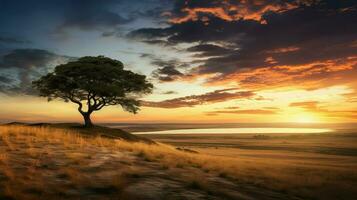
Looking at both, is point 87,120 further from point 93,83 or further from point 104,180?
point 104,180

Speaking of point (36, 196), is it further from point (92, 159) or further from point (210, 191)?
point (92, 159)

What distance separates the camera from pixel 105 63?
157 ft

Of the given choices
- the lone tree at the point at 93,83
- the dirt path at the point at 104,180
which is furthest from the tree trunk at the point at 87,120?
the dirt path at the point at 104,180

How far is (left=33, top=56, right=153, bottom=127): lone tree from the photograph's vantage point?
1802 inches

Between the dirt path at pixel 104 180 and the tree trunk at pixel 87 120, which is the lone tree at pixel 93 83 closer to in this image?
the tree trunk at pixel 87 120

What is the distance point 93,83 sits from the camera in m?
45.4

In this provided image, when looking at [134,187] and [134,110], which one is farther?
[134,110]

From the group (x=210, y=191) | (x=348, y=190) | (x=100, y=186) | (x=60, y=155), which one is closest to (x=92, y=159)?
(x=60, y=155)

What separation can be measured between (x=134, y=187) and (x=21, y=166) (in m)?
4.50

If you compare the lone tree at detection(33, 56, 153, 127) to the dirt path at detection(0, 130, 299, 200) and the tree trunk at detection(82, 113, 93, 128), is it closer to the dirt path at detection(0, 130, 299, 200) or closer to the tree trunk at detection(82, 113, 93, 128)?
the tree trunk at detection(82, 113, 93, 128)

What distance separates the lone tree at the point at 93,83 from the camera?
45.8 meters

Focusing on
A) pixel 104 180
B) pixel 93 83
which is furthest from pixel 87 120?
pixel 104 180

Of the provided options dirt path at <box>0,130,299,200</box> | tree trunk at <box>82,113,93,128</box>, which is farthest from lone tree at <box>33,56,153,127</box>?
dirt path at <box>0,130,299,200</box>

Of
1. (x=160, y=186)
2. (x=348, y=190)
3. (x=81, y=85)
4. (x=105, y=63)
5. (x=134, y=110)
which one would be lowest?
(x=348, y=190)
